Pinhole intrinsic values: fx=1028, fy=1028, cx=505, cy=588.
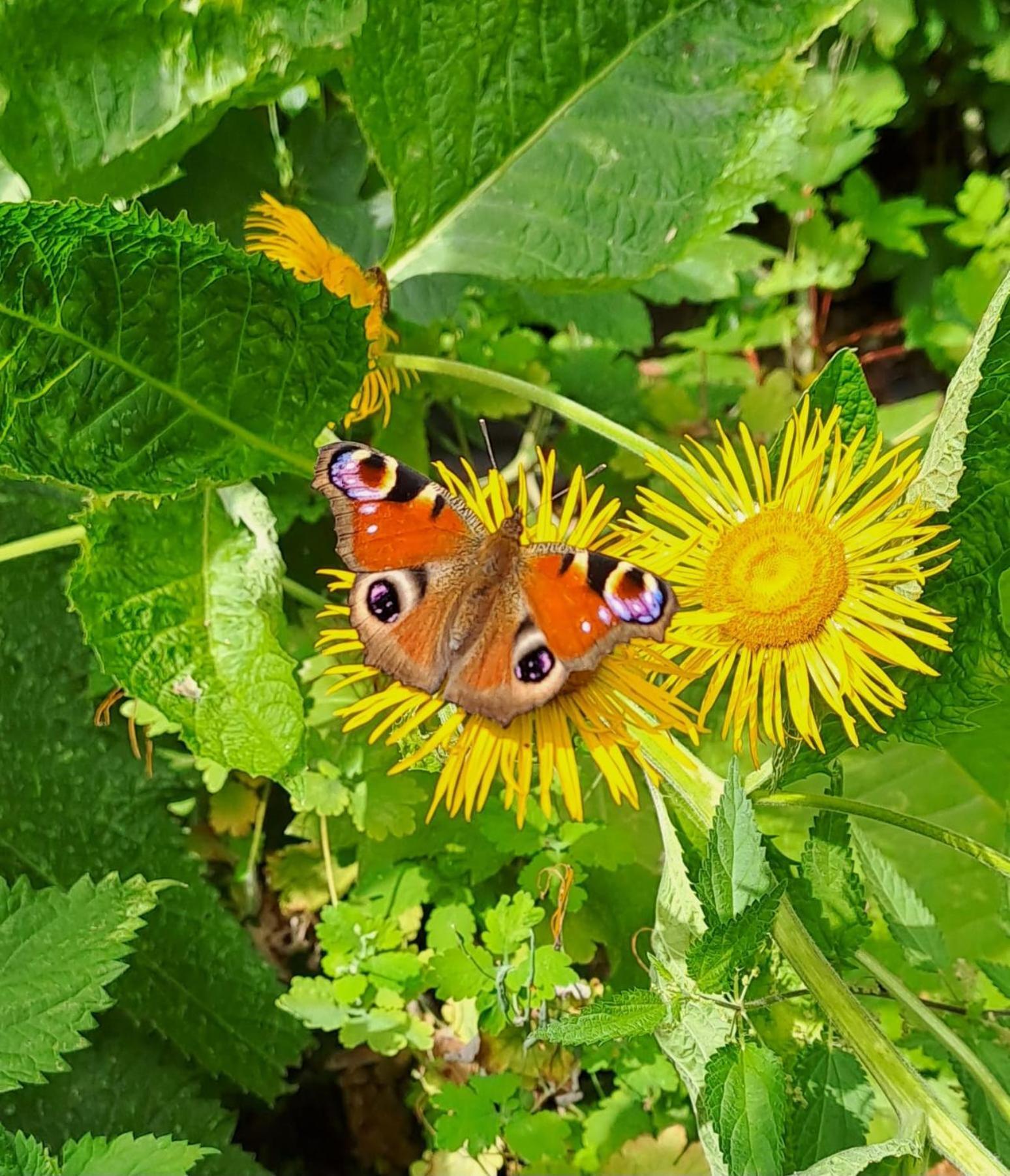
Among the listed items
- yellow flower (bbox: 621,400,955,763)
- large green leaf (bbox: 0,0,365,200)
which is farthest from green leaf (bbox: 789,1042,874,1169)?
large green leaf (bbox: 0,0,365,200)

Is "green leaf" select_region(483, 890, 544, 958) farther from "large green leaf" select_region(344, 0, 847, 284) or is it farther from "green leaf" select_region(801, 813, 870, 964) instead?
"large green leaf" select_region(344, 0, 847, 284)

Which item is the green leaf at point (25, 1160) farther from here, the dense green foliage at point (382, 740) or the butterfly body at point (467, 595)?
the butterfly body at point (467, 595)

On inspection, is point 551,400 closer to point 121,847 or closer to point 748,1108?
point 748,1108

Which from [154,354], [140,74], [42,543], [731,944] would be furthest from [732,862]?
[140,74]

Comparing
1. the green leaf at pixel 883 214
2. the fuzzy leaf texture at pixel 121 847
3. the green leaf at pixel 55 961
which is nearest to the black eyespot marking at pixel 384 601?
the green leaf at pixel 55 961

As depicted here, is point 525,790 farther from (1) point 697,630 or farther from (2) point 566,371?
(2) point 566,371
